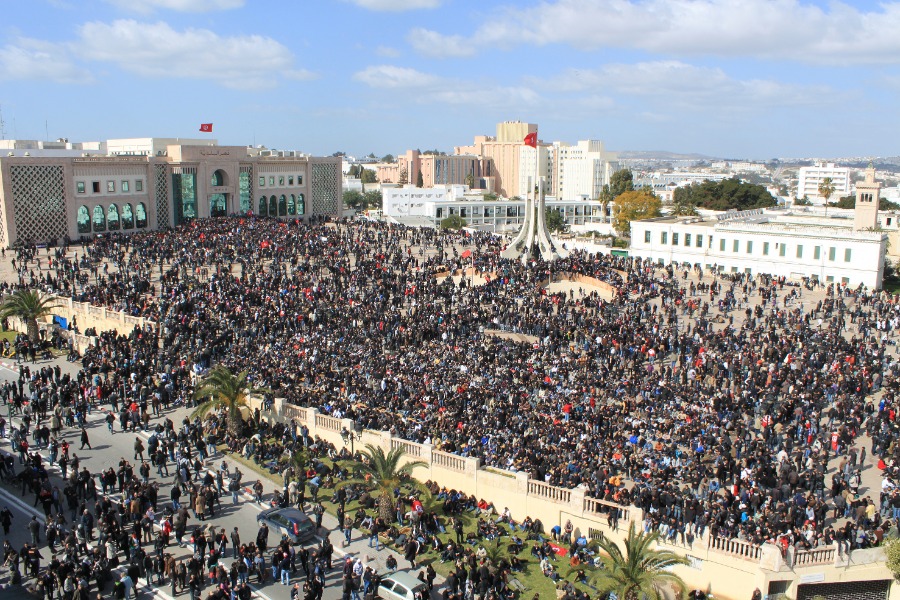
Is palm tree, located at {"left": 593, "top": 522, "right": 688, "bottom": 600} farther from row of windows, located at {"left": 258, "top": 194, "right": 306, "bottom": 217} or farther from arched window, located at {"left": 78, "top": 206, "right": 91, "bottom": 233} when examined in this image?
row of windows, located at {"left": 258, "top": 194, "right": 306, "bottom": 217}

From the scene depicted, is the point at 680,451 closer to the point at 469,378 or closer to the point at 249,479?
the point at 469,378

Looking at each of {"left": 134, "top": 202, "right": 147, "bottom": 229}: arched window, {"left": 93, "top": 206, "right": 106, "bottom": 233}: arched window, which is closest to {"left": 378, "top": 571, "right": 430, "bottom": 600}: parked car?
{"left": 93, "top": 206, "right": 106, "bottom": 233}: arched window

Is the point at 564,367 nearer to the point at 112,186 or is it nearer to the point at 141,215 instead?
the point at 112,186

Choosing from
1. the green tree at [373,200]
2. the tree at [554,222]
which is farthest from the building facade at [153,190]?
the green tree at [373,200]

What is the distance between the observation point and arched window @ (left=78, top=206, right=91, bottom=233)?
178 feet

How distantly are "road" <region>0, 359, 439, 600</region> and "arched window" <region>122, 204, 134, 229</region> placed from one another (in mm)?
33195

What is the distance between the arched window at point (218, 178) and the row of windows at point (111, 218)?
6803 millimetres

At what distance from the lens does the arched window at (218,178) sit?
63656mm

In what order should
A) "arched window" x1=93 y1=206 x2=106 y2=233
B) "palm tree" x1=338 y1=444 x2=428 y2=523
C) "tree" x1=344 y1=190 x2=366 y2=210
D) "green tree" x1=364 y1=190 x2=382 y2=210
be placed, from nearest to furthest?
"palm tree" x1=338 y1=444 x2=428 y2=523 → "arched window" x1=93 y1=206 x2=106 y2=233 → "tree" x1=344 y1=190 x2=366 y2=210 → "green tree" x1=364 y1=190 x2=382 y2=210

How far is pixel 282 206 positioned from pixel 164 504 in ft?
167

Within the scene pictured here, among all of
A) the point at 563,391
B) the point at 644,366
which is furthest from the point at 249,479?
the point at 644,366

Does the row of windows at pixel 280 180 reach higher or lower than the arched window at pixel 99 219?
higher

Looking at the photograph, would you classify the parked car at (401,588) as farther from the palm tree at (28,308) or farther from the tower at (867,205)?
the tower at (867,205)

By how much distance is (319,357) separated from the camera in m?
29.2
